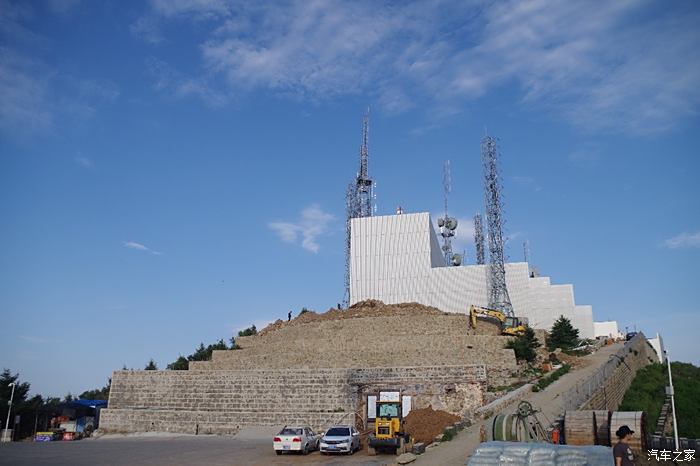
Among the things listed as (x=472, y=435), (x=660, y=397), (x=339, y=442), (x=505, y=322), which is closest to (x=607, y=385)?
(x=660, y=397)

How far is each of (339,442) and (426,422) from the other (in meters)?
5.08

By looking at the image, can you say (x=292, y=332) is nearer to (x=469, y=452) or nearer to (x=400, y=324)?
(x=400, y=324)

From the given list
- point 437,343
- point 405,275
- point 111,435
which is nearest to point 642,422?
point 437,343

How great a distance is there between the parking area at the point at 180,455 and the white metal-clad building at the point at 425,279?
3032cm

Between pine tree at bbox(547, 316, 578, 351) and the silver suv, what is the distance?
28.9 metres

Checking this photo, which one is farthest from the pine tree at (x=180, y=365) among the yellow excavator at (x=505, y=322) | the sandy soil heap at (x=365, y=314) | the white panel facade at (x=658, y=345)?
the white panel facade at (x=658, y=345)

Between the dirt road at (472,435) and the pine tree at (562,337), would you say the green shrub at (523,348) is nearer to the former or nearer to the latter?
the dirt road at (472,435)

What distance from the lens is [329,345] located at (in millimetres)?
38125

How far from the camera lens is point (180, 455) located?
20.4 metres

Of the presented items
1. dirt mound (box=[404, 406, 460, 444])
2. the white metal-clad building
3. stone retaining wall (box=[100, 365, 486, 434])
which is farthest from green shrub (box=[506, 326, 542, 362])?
the white metal-clad building

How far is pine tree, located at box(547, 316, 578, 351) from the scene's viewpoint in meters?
46.1

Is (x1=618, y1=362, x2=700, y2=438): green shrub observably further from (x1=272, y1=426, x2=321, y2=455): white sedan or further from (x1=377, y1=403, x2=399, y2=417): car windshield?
(x1=272, y1=426, x2=321, y2=455): white sedan

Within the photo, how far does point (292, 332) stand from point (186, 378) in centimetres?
1054

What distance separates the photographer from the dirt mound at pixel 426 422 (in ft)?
71.5
